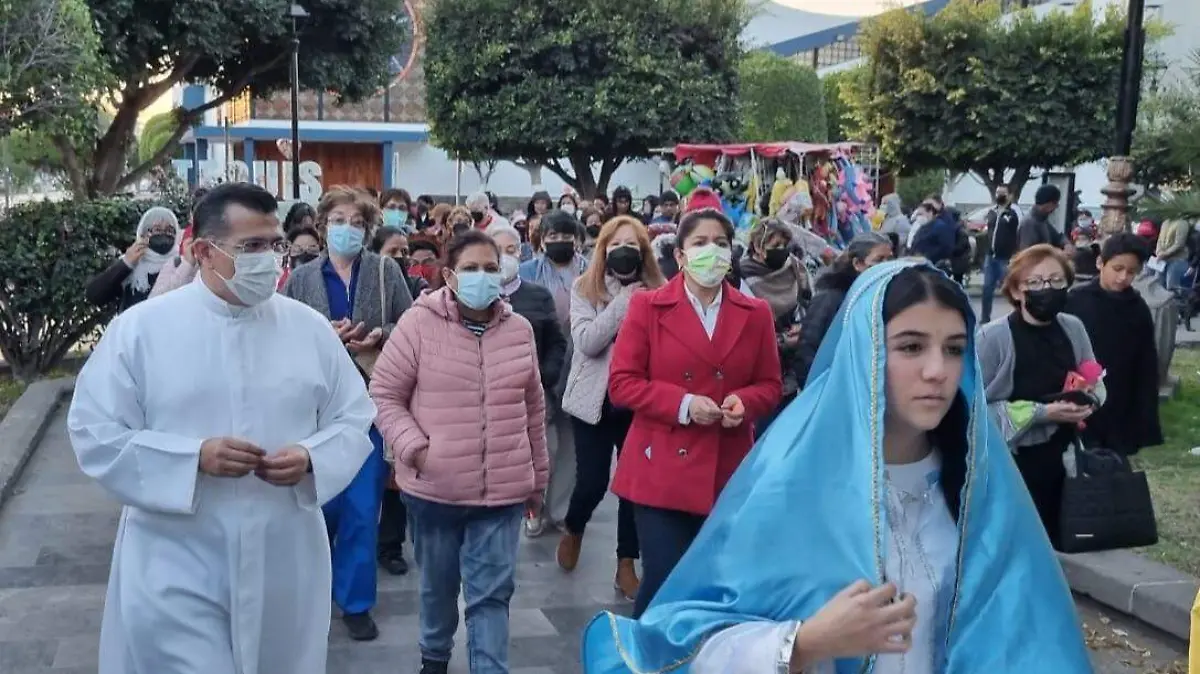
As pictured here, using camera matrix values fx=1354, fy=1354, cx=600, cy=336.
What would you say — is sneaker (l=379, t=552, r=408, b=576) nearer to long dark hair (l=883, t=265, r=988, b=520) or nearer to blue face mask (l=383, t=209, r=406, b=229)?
blue face mask (l=383, t=209, r=406, b=229)

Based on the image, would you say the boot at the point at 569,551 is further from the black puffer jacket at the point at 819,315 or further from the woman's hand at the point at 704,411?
the woman's hand at the point at 704,411

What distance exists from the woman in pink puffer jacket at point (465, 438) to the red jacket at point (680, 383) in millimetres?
399

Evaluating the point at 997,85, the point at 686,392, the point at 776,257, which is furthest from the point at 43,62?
the point at 997,85

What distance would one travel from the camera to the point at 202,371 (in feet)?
12.3

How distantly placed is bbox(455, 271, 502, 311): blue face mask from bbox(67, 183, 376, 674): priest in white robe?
52.8 inches

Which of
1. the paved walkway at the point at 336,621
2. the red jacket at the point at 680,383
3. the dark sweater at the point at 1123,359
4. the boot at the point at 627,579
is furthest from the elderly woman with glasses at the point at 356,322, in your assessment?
the dark sweater at the point at 1123,359

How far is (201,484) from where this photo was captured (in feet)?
12.2

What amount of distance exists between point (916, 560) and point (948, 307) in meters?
0.48

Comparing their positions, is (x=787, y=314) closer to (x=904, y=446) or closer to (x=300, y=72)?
(x=904, y=446)

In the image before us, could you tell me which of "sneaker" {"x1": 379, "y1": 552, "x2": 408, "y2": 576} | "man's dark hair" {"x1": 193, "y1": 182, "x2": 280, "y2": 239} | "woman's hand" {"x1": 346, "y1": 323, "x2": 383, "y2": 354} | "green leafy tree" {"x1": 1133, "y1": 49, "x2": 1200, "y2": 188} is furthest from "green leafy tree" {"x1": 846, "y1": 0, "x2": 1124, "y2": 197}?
"man's dark hair" {"x1": 193, "y1": 182, "x2": 280, "y2": 239}

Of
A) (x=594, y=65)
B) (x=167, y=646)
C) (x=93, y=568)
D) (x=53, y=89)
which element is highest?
(x=594, y=65)

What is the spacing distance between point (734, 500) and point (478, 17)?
28.5 metres

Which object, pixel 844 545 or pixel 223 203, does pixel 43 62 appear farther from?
pixel 844 545

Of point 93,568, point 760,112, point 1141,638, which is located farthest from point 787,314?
point 760,112
